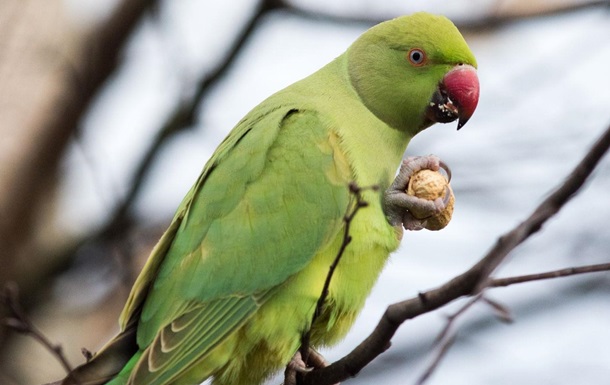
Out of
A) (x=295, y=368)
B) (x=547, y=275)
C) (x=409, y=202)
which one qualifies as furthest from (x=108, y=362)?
(x=547, y=275)

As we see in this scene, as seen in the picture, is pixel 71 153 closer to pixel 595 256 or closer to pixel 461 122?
pixel 461 122

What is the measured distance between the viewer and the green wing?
3520 millimetres

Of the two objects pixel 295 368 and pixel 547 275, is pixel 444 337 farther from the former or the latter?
pixel 295 368

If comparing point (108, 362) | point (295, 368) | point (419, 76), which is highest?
point (419, 76)

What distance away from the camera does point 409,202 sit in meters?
3.55

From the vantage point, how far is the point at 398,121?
4164 mm

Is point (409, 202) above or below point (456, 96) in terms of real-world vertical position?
below

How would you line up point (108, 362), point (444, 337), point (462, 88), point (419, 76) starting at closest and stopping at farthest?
1. point (444, 337)
2. point (108, 362)
3. point (462, 88)
4. point (419, 76)

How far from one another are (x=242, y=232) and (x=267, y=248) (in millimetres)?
125

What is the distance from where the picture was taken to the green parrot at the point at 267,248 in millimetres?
3477

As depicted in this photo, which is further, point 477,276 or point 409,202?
point 409,202

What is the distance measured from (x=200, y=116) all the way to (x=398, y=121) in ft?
5.99

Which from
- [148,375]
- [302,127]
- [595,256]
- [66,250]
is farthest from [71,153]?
[595,256]

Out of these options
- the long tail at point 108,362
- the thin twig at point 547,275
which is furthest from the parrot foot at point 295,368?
the thin twig at point 547,275
